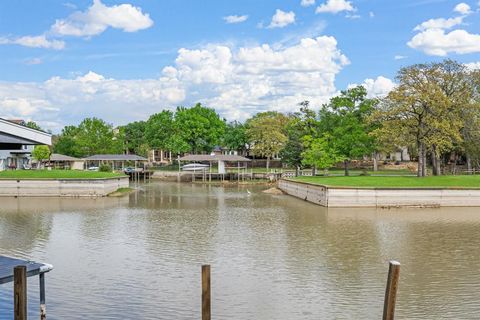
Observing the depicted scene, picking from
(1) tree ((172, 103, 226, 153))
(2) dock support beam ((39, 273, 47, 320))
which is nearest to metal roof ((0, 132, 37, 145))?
(2) dock support beam ((39, 273, 47, 320))

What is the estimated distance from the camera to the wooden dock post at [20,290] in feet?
31.6

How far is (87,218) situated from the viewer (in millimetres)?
30781

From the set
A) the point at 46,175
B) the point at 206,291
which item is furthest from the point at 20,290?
the point at 46,175

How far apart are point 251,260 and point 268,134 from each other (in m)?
68.4

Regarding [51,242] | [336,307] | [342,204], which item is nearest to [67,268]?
[51,242]

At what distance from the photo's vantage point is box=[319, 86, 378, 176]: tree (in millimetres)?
56031

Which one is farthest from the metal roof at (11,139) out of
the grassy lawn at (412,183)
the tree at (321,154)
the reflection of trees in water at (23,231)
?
the tree at (321,154)

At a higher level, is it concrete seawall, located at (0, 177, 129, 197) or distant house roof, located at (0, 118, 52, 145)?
distant house roof, located at (0, 118, 52, 145)

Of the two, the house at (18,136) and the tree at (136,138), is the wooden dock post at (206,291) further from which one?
the tree at (136,138)

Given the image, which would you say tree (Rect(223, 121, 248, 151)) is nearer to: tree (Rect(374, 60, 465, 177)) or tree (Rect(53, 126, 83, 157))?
tree (Rect(53, 126, 83, 157))

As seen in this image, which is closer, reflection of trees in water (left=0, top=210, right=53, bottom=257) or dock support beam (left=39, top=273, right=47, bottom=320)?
dock support beam (left=39, top=273, right=47, bottom=320)

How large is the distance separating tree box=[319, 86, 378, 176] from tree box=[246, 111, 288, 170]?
976 inches

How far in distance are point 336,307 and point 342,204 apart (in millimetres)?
23539

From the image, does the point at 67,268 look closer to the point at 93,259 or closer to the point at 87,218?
the point at 93,259
